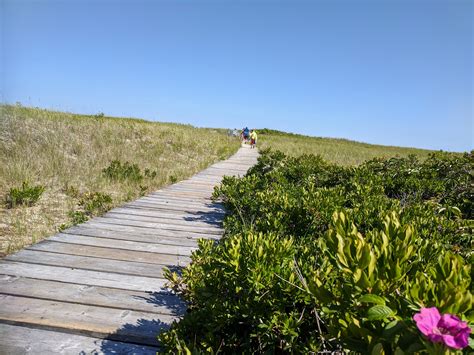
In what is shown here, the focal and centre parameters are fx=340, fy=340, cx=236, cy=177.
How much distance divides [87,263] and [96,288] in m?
0.55

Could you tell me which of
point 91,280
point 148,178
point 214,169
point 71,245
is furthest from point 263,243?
point 214,169

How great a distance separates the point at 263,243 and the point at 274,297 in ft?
0.87

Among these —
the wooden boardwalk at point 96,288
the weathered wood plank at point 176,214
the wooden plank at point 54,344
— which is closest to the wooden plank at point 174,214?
the weathered wood plank at point 176,214

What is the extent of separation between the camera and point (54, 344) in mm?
2002

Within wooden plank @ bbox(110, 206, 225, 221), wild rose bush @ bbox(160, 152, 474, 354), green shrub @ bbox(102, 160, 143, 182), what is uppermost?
wild rose bush @ bbox(160, 152, 474, 354)

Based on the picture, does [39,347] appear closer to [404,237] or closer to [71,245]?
[71,245]

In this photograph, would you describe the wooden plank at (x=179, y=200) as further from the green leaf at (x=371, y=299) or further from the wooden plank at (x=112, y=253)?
the green leaf at (x=371, y=299)

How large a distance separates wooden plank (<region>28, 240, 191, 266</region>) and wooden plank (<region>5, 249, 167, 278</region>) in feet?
0.26

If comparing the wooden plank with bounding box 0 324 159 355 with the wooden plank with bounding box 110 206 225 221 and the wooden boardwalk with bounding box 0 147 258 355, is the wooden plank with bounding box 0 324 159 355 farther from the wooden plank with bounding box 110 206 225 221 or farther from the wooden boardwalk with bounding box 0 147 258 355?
the wooden plank with bounding box 110 206 225 221

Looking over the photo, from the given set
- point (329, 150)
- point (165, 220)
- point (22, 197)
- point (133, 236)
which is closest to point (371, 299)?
point (133, 236)

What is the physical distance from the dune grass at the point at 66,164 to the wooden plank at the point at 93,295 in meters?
1.02

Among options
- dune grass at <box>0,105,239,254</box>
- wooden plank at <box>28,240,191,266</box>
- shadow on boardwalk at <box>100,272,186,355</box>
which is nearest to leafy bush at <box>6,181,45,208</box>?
dune grass at <box>0,105,239,254</box>

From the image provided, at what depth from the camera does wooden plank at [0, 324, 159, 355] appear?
194 centimetres

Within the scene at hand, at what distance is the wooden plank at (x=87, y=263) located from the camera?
3.05 metres
